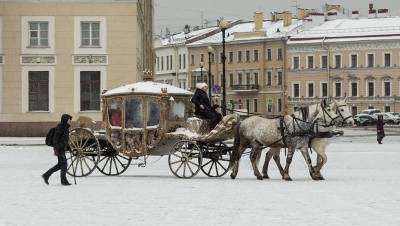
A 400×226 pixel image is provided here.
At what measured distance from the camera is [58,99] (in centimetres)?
5362

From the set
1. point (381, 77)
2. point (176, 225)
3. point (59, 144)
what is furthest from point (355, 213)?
point (381, 77)

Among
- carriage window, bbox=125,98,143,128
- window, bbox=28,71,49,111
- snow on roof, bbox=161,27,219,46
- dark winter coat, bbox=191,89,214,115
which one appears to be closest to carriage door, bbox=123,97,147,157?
carriage window, bbox=125,98,143,128

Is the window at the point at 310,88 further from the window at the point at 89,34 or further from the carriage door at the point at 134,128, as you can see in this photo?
the carriage door at the point at 134,128

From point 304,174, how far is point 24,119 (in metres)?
30.6

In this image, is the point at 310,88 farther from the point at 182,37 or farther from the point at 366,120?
the point at 182,37

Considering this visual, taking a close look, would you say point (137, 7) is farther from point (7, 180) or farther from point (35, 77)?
point (7, 180)

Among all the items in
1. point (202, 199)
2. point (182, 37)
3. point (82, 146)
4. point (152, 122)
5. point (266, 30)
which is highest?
point (182, 37)

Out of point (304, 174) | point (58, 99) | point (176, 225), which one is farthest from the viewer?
point (58, 99)

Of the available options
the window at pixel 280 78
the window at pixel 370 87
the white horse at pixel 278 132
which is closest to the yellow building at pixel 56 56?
the white horse at pixel 278 132

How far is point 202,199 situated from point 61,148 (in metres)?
4.80

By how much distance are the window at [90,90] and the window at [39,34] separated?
95.8 inches

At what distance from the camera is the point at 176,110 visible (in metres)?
24.4

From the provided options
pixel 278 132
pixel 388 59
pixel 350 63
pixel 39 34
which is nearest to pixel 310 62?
pixel 350 63

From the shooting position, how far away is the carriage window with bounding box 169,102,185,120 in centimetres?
2425
